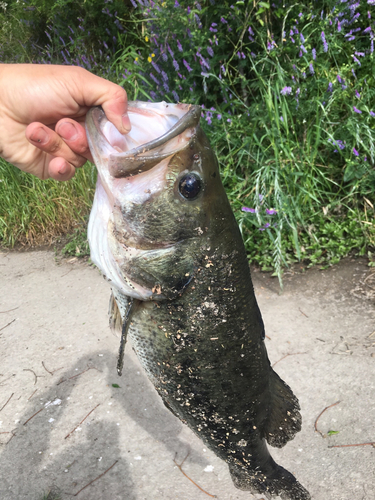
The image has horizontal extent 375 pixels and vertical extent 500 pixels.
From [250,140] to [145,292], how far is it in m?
2.70

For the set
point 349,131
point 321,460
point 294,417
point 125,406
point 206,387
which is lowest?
point 321,460

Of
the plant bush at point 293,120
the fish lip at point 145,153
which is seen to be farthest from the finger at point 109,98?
the plant bush at point 293,120

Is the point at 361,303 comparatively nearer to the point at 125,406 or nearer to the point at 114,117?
the point at 125,406

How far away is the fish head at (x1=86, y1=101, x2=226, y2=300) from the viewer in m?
1.19

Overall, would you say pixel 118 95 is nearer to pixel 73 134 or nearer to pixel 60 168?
pixel 73 134

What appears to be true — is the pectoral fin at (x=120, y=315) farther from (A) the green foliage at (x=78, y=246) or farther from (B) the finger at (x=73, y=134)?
(A) the green foliage at (x=78, y=246)

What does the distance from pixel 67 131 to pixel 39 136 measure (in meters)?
0.13

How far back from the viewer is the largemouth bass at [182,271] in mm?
1215

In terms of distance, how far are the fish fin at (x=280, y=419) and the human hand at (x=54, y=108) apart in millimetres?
1241

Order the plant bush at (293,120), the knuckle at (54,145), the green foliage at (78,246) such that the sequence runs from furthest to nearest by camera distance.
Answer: the green foliage at (78,246) < the plant bush at (293,120) < the knuckle at (54,145)

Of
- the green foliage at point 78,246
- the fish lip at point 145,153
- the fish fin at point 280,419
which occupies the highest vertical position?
the fish lip at point 145,153

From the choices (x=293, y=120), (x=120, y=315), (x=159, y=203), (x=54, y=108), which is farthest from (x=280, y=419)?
(x=293, y=120)

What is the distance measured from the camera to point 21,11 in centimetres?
834

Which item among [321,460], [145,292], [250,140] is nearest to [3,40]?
[250,140]
